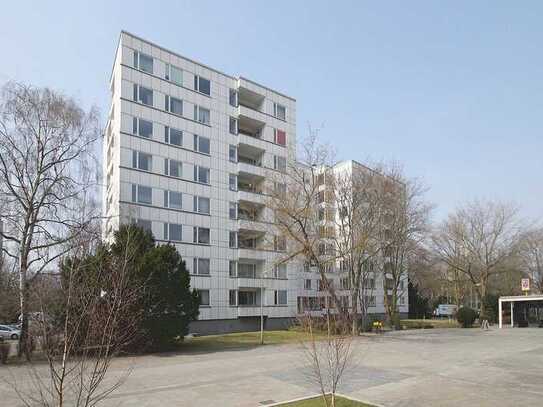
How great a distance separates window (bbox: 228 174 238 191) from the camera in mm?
47328

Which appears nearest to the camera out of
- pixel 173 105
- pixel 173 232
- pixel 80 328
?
pixel 80 328

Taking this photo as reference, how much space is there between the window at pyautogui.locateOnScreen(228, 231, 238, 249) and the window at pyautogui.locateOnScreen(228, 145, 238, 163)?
7.38 meters

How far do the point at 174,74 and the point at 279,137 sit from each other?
13555 millimetres

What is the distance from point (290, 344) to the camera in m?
30.0

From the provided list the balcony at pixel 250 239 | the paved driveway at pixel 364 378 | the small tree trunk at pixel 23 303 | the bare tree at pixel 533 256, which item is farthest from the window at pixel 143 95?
the bare tree at pixel 533 256

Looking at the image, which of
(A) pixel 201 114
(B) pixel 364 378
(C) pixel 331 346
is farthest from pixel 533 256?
(C) pixel 331 346

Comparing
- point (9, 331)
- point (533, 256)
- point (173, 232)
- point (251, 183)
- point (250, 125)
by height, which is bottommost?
point (9, 331)

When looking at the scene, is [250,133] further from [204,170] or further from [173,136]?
[173,136]

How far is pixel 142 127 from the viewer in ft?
135

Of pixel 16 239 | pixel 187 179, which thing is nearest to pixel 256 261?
pixel 187 179

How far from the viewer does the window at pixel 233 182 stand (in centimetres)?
4733

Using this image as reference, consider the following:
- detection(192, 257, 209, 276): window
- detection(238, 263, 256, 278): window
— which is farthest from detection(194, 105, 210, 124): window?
detection(238, 263, 256, 278): window

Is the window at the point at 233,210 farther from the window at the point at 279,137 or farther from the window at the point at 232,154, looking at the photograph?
the window at the point at 279,137

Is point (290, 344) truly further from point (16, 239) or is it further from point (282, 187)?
point (16, 239)
